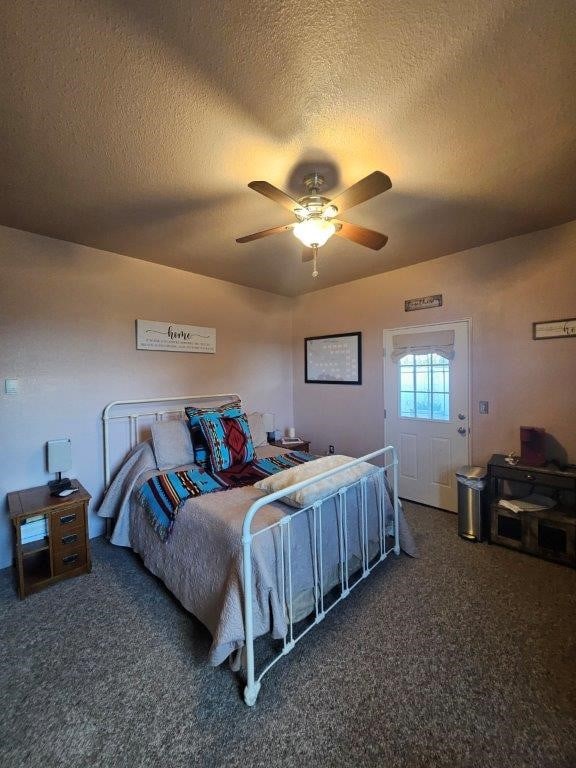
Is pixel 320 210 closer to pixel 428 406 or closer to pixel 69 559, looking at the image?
pixel 428 406

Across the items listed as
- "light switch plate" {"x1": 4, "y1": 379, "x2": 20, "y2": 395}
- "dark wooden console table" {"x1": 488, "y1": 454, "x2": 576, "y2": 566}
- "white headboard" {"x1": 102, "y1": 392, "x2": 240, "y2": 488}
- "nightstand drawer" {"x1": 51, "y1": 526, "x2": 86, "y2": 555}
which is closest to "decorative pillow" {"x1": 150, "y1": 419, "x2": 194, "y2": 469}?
"white headboard" {"x1": 102, "y1": 392, "x2": 240, "y2": 488}

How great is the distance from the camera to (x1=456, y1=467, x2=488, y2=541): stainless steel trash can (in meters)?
2.79


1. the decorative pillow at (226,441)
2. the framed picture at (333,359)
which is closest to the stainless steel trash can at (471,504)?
the framed picture at (333,359)

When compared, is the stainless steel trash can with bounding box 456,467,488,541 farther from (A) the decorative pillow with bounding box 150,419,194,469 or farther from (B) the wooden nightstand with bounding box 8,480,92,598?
(B) the wooden nightstand with bounding box 8,480,92,598

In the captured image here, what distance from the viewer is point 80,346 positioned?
288 centimetres

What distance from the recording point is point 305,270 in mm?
3576

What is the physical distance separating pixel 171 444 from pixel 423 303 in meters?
2.92

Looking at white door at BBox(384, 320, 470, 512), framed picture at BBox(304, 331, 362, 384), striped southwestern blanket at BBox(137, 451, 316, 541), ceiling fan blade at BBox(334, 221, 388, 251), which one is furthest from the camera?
framed picture at BBox(304, 331, 362, 384)

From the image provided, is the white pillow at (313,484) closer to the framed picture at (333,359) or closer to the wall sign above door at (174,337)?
the framed picture at (333,359)

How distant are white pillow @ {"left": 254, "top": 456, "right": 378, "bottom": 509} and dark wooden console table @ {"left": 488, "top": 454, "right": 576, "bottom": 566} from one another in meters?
1.24

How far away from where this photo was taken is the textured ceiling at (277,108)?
112cm

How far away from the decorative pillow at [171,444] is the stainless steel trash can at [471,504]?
8.05ft

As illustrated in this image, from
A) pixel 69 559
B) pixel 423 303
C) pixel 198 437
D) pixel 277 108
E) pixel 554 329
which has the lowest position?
pixel 69 559

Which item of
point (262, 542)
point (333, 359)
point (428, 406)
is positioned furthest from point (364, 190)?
point (333, 359)
